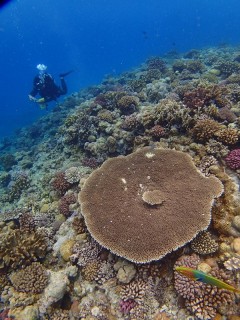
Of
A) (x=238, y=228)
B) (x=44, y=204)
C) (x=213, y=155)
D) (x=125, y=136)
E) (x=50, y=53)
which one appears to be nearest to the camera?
(x=238, y=228)

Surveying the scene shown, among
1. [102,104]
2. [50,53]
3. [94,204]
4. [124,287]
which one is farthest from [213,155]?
[50,53]

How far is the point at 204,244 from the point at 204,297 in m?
0.93

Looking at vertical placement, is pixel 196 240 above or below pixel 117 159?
below

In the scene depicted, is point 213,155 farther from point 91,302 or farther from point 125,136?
point 91,302

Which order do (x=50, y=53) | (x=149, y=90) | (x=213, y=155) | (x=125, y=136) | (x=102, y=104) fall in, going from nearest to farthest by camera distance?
(x=213, y=155) < (x=125, y=136) < (x=102, y=104) < (x=149, y=90) < (x=50, y=53)

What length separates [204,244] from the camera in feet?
15.1

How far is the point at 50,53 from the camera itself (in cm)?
18775

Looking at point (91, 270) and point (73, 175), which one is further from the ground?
point (73, 175)

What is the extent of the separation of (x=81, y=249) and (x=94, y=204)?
1059 mm

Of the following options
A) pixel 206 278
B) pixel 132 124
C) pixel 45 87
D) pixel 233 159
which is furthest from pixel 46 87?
pixel 206 278

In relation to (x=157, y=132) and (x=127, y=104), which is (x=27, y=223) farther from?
(x=127, y=104)

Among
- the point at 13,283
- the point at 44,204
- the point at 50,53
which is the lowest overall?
the point at 13,283

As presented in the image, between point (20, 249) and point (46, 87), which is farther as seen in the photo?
point (46, 87)

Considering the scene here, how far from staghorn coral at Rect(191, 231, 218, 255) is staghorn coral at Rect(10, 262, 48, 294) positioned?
3.32 metres
